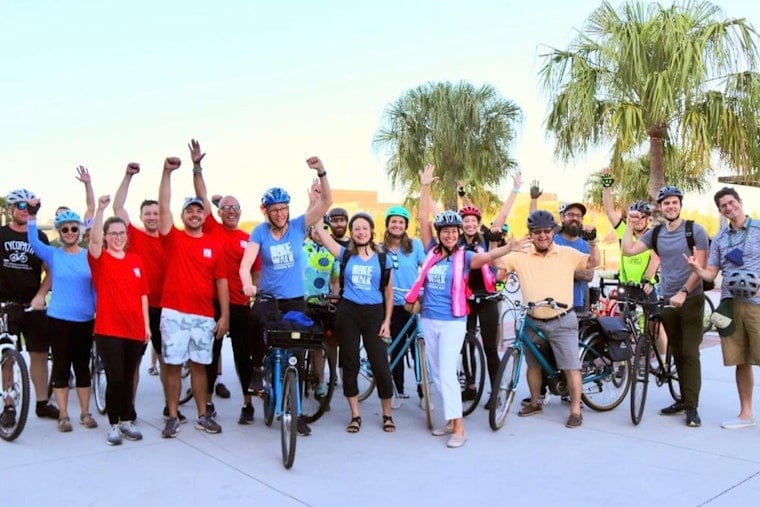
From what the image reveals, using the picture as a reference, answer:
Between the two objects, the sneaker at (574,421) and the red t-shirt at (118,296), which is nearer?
the red t-shirt at (118,296)

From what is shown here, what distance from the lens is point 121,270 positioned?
17.4 feet

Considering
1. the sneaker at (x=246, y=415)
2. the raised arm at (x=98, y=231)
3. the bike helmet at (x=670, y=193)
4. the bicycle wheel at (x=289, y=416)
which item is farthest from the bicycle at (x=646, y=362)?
the raised arm at (x=98, y=231)

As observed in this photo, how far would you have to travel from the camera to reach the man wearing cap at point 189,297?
5.46 meters

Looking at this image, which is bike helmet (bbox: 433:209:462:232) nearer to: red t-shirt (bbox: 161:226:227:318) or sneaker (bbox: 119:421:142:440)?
red t-shirt (bbox: 161:226:227:318)

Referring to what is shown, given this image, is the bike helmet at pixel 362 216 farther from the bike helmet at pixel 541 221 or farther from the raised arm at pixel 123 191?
the raised arm at pixel 123 191

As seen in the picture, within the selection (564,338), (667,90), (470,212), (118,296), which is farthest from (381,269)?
(667,90)

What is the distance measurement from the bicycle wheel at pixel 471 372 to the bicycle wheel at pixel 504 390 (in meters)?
0.41

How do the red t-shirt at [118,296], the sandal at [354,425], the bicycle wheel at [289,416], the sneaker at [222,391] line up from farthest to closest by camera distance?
1. the sneaker at [222,391]
2. the sandal at [354,425]
3. the red t-shirt at [118,296]
4. the bicycle wheel at [289,416]

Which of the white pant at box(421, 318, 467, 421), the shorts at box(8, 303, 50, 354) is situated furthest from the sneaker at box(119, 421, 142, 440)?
the white pant at box(421, 318, 467, 421)

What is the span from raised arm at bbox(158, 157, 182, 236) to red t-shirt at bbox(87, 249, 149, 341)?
385 millimetres

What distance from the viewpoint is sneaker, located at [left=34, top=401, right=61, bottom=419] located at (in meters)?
6.06

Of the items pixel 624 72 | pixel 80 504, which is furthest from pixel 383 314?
pixel 624 72

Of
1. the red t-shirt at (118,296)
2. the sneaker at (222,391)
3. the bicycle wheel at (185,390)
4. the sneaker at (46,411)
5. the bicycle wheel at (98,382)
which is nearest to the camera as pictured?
the red t-shirt at (118,296)

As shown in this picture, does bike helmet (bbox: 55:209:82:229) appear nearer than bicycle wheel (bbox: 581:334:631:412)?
Yes
